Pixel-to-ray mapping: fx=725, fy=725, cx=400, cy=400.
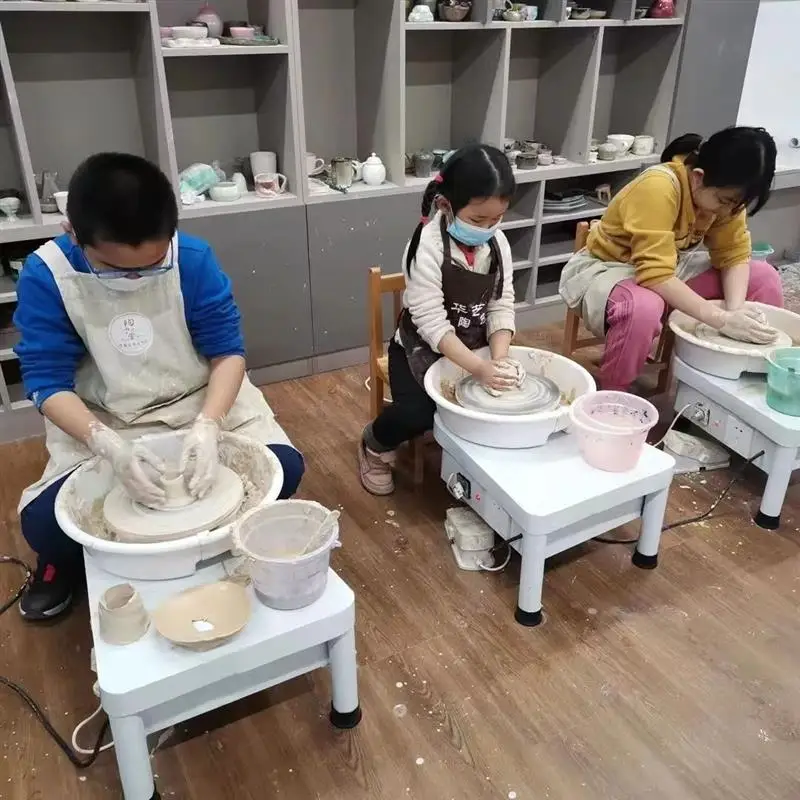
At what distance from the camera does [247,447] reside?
58.4 inches

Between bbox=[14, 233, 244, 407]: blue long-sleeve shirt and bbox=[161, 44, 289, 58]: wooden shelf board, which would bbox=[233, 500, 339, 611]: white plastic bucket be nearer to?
bbox=[14, 233, 244, 407]: blue long-sleeve shirt

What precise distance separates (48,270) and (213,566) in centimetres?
66

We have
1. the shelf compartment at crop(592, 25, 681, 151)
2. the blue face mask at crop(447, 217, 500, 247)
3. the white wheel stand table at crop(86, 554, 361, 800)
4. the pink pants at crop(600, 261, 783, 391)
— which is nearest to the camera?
the white wheel stand table at crop(86, 554, 361, 800)

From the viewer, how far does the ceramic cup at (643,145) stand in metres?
3.20

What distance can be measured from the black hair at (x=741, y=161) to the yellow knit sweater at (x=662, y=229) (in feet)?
0.37

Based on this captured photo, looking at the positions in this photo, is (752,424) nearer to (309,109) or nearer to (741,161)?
(741,161)

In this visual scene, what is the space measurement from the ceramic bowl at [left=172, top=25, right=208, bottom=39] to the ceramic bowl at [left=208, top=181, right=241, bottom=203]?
45cm

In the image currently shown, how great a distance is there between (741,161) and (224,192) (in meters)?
1.59

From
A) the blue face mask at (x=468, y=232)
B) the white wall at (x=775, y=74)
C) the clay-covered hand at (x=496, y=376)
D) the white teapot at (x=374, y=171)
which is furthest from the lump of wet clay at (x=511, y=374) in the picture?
the white wall at (x=775, y=74)

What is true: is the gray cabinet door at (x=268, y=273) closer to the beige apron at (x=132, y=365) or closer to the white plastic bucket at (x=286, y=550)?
the beige apron at (x=132, y=365)

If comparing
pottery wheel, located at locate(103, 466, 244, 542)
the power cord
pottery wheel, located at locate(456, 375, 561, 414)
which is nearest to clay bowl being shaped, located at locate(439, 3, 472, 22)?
pottery wheel, located at locate(456, 375, 561, 414)

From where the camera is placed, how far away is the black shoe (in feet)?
5.31

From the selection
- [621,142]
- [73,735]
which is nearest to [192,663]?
[73,735]

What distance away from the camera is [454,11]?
8.50ft
